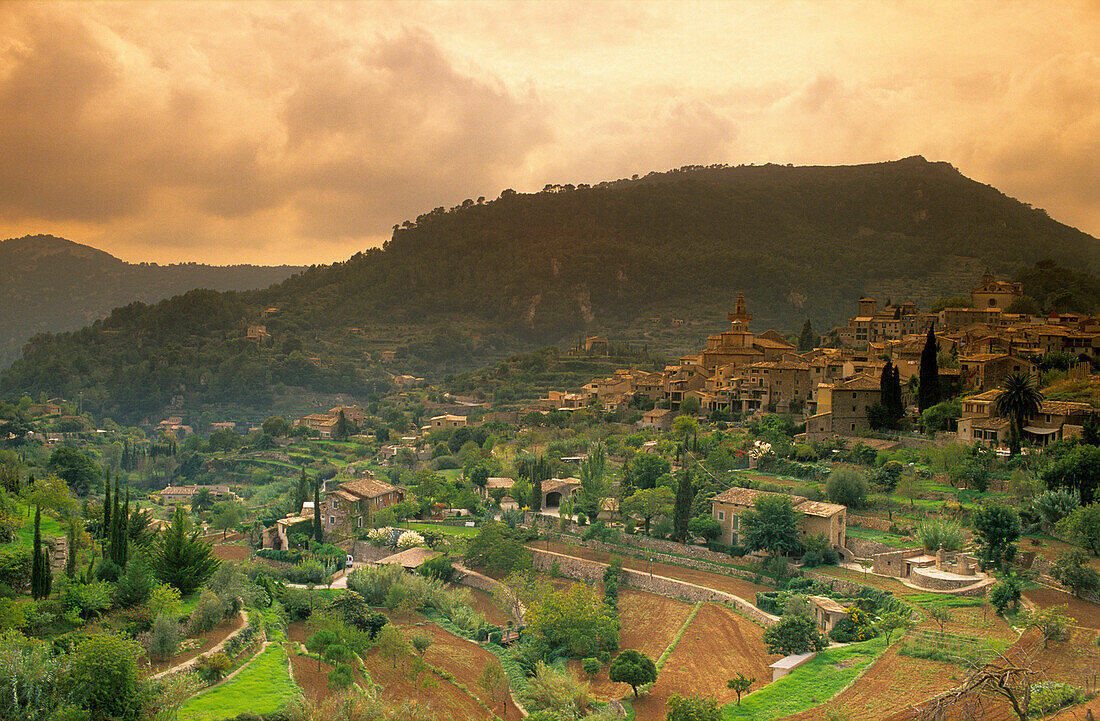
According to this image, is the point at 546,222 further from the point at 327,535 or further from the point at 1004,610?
the point at 1004,610

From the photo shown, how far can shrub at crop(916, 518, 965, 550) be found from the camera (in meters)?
24.5

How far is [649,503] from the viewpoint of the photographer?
31688 millimetres

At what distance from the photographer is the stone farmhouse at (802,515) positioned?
89.1 ft

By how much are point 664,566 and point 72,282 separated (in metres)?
152

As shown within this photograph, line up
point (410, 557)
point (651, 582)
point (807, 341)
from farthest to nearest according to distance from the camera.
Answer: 1. point (807, 341)
2. point (410, 557)
3. point (651, 582)

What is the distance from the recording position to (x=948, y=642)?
18.9m

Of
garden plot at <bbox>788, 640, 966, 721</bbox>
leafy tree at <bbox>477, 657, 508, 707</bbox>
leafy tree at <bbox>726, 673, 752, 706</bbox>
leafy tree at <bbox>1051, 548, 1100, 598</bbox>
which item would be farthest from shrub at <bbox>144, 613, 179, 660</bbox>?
leafy tree at <bbox>1051, 548, 1100, 598</bbox>

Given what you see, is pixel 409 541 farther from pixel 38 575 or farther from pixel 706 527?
pixel 38 575

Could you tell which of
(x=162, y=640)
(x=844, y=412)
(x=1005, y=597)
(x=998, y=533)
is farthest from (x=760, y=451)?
(x=162, y=640)

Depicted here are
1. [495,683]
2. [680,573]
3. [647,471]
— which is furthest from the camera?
[647,471]

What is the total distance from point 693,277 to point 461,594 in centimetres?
8357

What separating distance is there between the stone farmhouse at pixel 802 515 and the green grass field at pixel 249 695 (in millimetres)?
15673

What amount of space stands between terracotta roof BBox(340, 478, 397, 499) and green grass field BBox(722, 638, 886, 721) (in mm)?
21868

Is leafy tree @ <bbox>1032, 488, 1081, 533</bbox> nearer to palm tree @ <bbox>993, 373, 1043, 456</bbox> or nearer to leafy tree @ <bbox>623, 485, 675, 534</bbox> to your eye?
palm tree @ <bbox>993, 373, 1043, 456</bbox>
